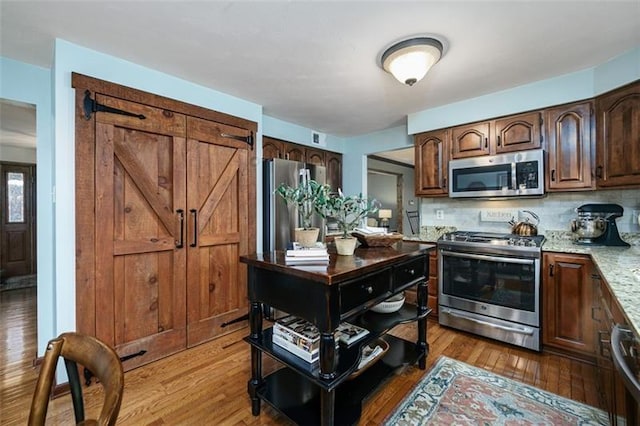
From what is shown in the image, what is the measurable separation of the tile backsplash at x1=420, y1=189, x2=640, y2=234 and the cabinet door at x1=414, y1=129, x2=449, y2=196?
Answer: 33 cm

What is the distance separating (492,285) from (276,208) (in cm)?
230

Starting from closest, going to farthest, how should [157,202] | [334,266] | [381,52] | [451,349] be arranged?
[334,266] → [381,52] → [157,202] → [451,349]

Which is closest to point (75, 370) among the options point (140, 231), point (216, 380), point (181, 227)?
point (216, 380)

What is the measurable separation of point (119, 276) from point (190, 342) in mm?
852

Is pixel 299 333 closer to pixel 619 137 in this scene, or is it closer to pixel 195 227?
pixel 195 227

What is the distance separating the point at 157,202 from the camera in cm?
230

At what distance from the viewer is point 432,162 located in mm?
3316

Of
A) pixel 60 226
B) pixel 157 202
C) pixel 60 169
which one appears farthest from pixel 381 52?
pixel 60 226

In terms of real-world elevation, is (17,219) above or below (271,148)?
below

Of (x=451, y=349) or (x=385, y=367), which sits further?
(x=451, y=349)

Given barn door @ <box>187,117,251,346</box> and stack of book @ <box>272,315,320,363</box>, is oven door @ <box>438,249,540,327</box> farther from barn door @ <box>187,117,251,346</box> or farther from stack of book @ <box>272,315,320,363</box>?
barn door @ <box>187,117,251,346</box>

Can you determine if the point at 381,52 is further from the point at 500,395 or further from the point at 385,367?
the point at 500,395

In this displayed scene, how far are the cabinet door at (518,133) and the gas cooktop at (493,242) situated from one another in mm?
872

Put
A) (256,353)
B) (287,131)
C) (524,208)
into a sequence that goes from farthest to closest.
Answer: (287,131), (524,208), (256,353)
